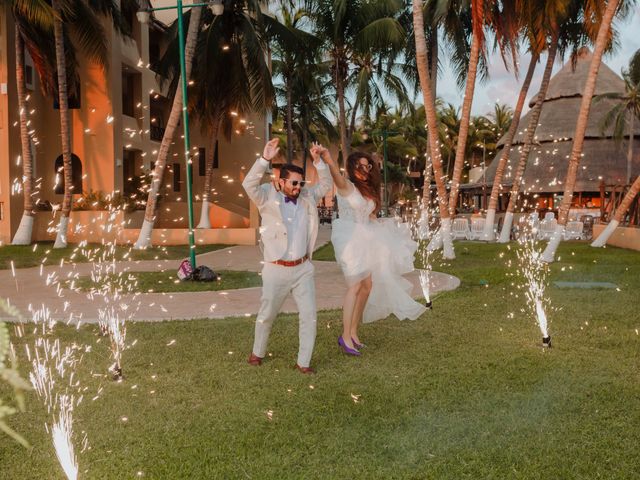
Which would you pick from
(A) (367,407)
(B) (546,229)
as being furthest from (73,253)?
(B) (546,229)

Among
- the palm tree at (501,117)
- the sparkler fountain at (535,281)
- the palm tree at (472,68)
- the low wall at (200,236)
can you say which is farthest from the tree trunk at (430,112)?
the palm tree at (501,117)

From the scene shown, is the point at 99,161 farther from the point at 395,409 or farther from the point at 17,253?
the point at 395,409

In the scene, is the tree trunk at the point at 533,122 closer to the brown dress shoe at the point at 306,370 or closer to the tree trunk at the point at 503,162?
the tree trunk at the point at 503,162

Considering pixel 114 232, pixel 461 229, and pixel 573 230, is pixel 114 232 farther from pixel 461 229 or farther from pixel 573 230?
pixel 573 230

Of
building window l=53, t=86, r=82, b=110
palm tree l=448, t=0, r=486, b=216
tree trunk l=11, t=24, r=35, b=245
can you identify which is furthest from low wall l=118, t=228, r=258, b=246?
palm tree l=448, t=0, r=486, b=216

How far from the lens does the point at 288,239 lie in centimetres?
575

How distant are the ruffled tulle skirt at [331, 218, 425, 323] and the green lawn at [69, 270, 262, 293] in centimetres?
550

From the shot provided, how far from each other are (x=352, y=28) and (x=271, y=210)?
26256mm

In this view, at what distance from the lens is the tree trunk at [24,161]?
2119 centimetres

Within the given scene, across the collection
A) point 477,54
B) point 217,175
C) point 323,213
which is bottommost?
point 323,213

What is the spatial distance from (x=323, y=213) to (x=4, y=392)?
42.5 m

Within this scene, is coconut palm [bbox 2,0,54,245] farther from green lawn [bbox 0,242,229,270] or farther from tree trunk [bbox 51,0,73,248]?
green lawn [bbox 0,242,229,270]

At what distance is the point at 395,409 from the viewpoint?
4.95 m

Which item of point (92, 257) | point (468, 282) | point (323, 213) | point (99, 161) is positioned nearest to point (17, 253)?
point (92, 257)
